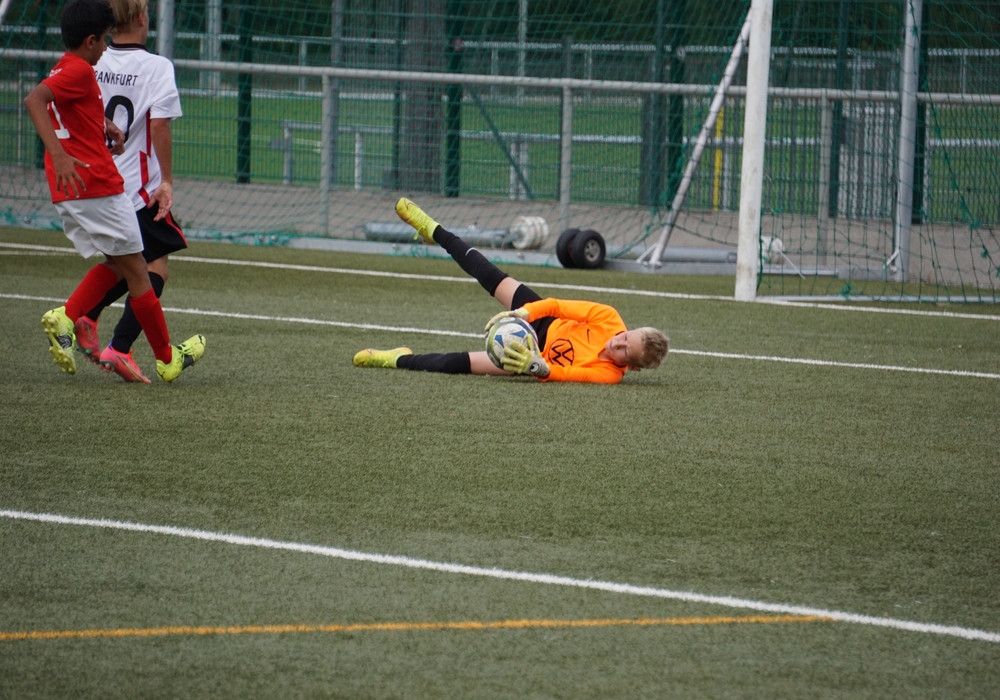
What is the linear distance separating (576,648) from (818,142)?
10067 mm

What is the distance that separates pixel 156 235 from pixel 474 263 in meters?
1.62

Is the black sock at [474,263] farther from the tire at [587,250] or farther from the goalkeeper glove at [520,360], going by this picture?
the tire at [587,250]

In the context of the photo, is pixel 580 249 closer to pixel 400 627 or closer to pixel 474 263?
pixel 474 263

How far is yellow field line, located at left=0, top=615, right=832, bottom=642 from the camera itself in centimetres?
311

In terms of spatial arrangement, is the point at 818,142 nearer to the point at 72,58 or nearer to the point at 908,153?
the point at 908,153

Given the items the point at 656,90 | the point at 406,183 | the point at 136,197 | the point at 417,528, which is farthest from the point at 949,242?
the point at 417,528

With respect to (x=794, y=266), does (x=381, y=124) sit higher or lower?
higher

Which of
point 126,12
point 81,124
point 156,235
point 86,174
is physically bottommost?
point 156,235

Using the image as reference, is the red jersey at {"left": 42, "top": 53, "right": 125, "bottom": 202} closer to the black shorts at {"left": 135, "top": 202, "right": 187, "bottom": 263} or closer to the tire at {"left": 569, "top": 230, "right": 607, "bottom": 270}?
the black shorts at {"left": 135, "top": 202, "right": 187, "bottom": 263}

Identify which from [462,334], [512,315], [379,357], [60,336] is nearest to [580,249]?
[462,334]

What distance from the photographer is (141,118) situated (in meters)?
6.44

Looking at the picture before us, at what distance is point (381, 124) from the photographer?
50.1 feet

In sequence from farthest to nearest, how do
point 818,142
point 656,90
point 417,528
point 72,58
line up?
point 656,90, point 818,142, point 72,58, point 417,528

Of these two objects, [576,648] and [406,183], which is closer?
[576,648]
